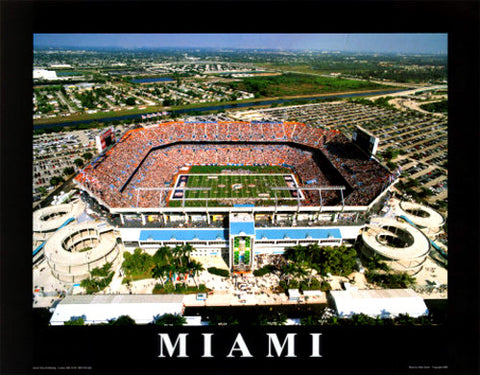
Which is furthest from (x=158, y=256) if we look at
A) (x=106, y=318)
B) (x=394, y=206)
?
(x=394, y=206)

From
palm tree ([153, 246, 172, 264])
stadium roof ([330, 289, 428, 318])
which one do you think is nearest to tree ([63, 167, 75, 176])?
palm tree ([153, 246, 172, 264])

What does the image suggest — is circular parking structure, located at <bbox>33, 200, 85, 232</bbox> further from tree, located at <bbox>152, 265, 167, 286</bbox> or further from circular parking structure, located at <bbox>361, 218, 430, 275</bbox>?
circular parking structure, located at <bbox>361, 218, 430, 275</bbox>

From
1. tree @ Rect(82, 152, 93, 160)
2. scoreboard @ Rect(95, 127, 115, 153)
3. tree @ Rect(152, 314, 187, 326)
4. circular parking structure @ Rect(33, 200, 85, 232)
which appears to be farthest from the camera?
tree @ Rect(82, 152, 93, 160)

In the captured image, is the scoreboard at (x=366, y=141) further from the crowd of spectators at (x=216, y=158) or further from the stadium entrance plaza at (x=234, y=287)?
the stadium entrance plaza at (x=234, y=287)

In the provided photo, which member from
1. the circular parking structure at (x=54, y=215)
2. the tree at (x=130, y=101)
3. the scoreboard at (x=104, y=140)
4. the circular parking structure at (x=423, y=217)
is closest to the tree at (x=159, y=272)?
the circular parking structure at (x=54, y=215)

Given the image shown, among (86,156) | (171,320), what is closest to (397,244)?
(171,320)

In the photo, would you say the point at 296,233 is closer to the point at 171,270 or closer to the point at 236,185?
the point at 171,270
